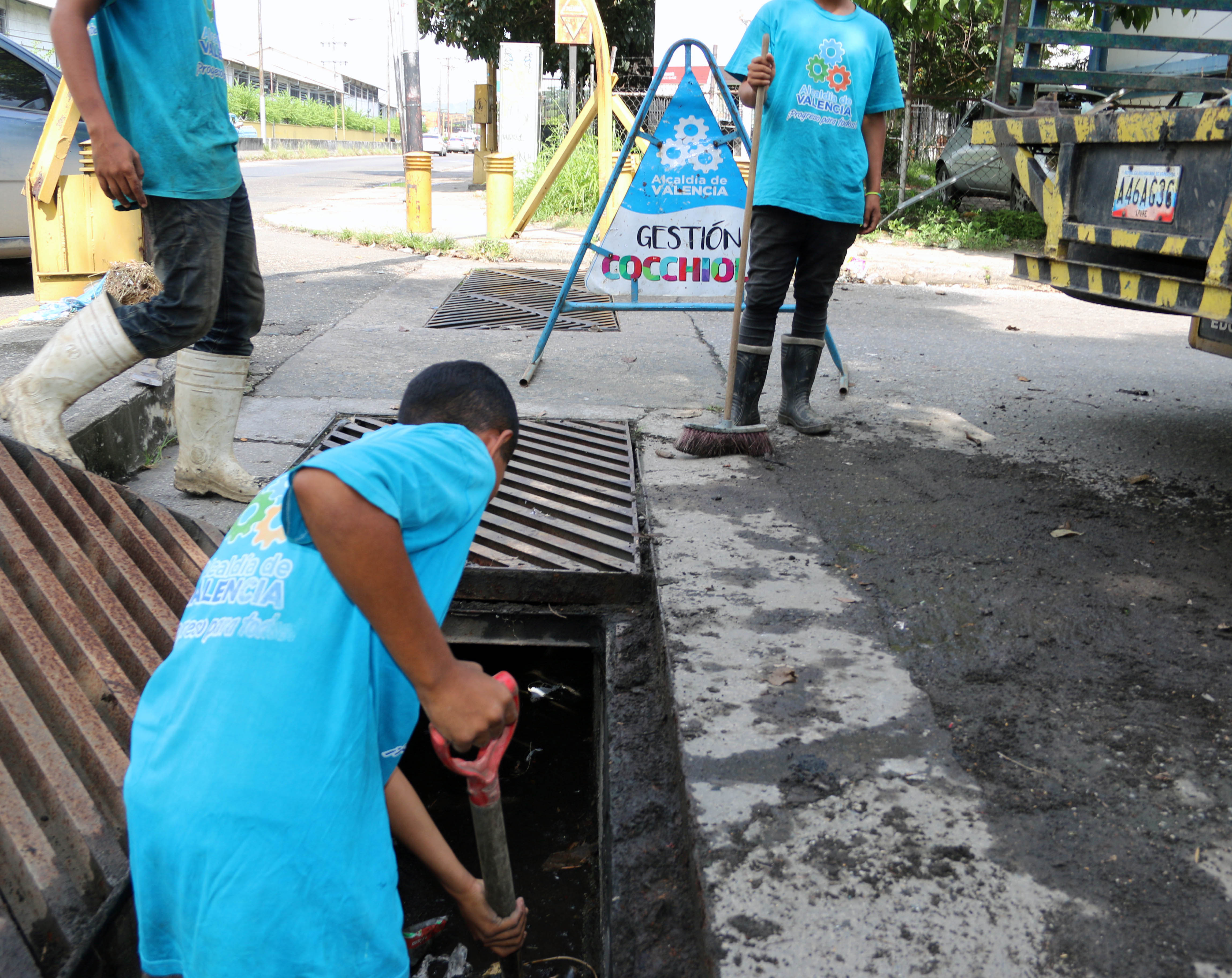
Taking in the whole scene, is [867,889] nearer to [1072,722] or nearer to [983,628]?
[1072,722]

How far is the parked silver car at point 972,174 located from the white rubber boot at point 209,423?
11.4m

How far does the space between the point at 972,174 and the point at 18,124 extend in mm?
10682

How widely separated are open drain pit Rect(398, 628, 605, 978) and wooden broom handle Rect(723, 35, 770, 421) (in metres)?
1.30

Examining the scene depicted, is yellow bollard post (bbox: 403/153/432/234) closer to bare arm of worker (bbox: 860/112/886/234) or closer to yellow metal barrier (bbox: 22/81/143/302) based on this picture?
yellow metal barrier (bbox: 22/81/143/302)

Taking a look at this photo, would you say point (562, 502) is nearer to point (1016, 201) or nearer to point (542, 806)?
point (542, 806)

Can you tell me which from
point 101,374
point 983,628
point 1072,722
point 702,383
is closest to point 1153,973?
point 1072,722

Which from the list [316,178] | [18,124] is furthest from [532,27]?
[18,124]

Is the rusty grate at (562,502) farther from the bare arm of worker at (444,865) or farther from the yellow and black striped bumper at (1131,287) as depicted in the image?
the yellow and black striped bumper at (1131,287)

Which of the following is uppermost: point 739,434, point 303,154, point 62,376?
point 303,154

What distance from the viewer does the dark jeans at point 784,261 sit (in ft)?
12.4

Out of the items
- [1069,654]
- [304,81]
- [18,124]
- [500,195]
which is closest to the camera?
[1069,654]

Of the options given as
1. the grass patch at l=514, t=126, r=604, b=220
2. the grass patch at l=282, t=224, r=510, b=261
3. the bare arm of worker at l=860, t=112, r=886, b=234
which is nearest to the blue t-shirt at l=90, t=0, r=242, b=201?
the bare arm of worker at l=860, t=112, r=886, b=234

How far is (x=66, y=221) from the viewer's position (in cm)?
530

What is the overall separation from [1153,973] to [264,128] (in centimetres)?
5263
